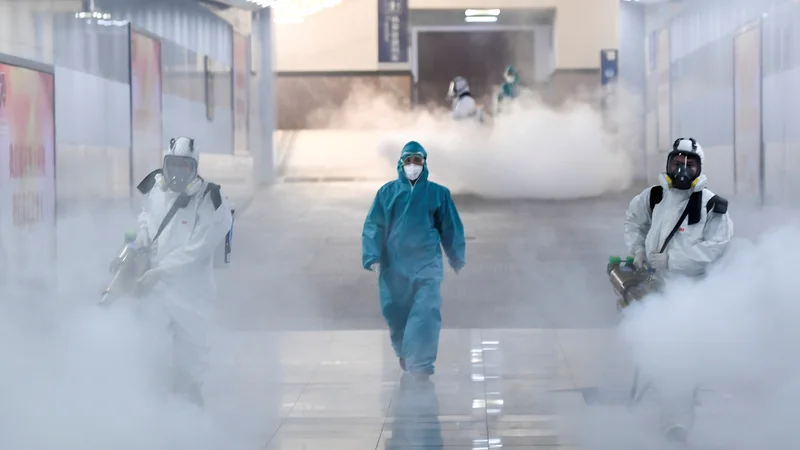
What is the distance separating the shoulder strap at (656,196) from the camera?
6.13m

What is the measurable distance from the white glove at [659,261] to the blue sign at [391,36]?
1855cm

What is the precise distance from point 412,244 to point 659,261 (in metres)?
1.83

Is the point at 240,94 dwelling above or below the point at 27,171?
above

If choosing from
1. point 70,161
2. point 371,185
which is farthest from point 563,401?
point 371,185

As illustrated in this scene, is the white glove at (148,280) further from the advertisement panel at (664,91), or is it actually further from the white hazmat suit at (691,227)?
the advertisement panel at (664,91)

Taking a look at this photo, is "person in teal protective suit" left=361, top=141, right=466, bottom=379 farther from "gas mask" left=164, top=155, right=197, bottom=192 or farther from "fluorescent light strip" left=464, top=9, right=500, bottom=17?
"fluorescent light strip" left=464, top=9, right=500, bottom=17

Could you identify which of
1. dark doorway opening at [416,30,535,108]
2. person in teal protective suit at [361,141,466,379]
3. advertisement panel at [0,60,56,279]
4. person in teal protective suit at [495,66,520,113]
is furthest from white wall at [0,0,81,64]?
dark doorway opening at [416,30,535,108]

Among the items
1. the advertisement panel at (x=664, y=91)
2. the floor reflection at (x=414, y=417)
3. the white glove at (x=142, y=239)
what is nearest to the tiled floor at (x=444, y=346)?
the floor reflection at (x=414, y=417)

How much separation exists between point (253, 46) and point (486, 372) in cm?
1168

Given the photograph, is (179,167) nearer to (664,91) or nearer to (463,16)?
(664,91)

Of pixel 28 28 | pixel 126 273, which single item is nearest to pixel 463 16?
pixel 28 28

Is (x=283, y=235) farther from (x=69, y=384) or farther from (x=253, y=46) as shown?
(x=69, y=384)

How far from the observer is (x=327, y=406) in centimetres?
648

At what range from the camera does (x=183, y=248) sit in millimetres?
5988
